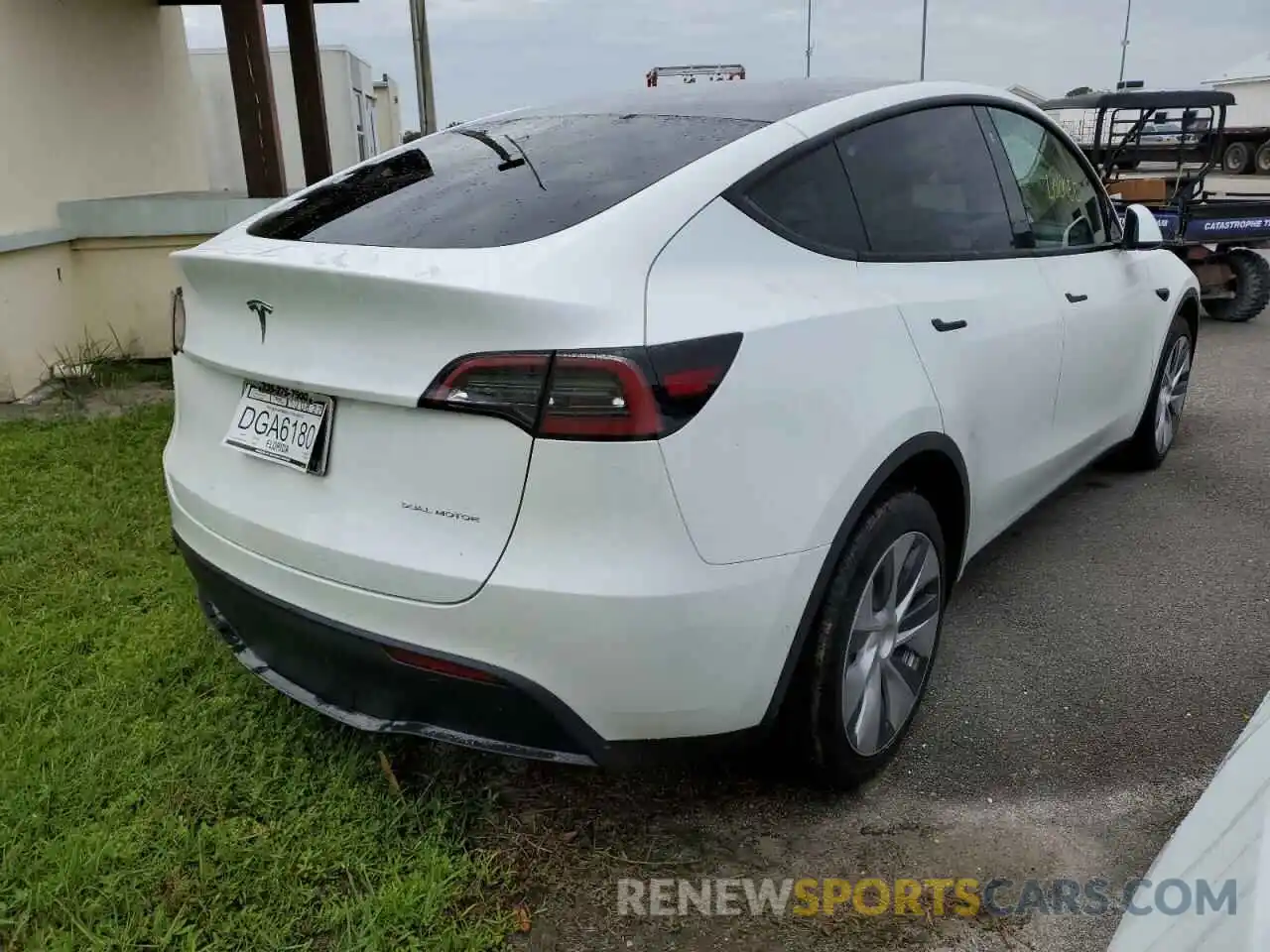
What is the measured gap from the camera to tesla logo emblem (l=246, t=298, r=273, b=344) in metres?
2.17

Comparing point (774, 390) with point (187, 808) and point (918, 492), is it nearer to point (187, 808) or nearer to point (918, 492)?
point (918, 492)

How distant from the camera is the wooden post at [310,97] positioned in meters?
8.37

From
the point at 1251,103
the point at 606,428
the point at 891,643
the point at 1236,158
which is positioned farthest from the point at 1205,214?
the point at 1251,103

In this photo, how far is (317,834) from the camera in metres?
2.32

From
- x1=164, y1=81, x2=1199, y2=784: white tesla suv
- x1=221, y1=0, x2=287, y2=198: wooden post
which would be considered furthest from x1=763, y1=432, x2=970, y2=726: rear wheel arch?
x1=221, y1=0, x2=287, y2=198: wooden post

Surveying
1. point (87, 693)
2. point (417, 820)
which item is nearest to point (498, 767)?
point (417, 820)

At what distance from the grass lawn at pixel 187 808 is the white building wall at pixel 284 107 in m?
11.3

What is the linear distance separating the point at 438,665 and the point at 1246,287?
30.2 ft

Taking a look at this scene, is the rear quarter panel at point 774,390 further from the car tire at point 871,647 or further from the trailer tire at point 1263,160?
the trailer tire at point 1263,160

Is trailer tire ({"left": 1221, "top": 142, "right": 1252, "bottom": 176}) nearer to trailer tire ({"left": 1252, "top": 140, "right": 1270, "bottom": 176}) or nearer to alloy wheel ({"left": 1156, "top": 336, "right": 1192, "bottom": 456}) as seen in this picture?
trailer tire ({"left": 1252, "top": 140, "right": 1270, "bottom": 176})

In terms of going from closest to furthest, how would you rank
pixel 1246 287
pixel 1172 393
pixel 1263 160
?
pixel 1172 393 → pixel 1246 287 → pixel 1263 160

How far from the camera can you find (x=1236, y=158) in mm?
24406

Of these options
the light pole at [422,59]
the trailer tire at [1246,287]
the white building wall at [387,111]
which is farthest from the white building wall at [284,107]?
the trailer tire at [1246,287]

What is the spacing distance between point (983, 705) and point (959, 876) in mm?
798
